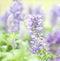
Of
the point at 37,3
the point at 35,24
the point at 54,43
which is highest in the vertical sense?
the point at 37,3

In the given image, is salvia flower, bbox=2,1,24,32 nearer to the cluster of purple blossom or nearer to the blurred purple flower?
the cluster of purple blossom

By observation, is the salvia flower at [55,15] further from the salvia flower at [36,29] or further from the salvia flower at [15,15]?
the salvia flower at [15,15]

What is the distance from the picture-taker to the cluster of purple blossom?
1.15 metres

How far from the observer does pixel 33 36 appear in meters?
1.17

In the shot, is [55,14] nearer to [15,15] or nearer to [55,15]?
[55,15]

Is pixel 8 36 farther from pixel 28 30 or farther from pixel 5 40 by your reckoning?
pixel 28 30

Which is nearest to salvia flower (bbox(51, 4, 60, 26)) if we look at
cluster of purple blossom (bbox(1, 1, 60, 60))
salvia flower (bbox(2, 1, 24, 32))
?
cluster of purple blossom (bbox(1, 1, 60, 60))

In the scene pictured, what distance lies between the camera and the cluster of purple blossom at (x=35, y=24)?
115 centimetres

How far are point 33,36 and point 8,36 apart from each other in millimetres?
173

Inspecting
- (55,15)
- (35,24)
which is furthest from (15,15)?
(55,15)

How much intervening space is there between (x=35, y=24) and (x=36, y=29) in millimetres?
33

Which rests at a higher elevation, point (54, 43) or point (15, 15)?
point (15, 15)

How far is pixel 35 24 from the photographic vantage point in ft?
3.75

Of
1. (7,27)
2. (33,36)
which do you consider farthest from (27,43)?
(7,27)
